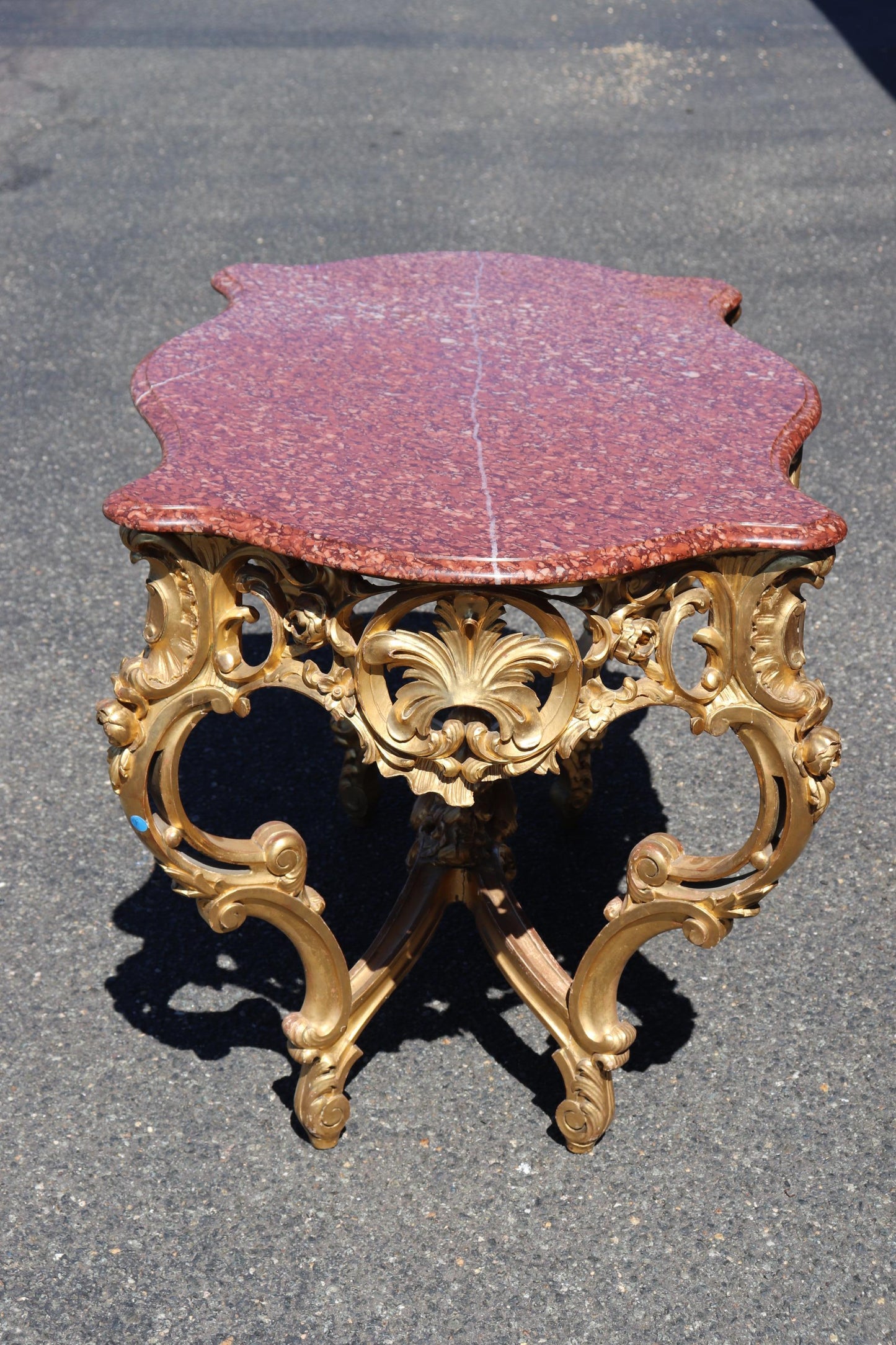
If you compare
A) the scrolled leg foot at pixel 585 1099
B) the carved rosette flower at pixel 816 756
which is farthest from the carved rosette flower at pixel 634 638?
the scrolled leg foot at pixel 585 1099

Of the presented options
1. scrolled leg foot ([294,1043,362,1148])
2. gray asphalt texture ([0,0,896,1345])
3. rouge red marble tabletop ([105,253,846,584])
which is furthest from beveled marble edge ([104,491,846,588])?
gray asphalt texture ([0,0,896,1345])

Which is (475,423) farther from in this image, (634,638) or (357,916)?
(357,916)

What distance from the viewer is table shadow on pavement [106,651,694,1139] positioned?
8.09 ft

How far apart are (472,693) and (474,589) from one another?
0.48ft

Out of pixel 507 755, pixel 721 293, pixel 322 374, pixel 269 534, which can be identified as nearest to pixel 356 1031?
pixel 507 755

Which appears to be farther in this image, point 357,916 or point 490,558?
point 357,916

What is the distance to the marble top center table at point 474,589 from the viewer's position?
1.80 metres

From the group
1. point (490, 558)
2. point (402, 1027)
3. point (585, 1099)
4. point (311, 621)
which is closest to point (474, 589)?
point (490, 558)

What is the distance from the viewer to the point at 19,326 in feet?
16.6

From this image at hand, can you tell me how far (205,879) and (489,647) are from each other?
1.86 feet

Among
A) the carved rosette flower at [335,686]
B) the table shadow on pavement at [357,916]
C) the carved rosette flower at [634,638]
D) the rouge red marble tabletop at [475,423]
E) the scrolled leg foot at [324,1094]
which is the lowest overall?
the table shadow on pavement at [357,916]

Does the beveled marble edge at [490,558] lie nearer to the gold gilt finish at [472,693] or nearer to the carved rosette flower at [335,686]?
the gold gilt finish at [472,693]

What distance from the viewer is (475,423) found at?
83.0 inches

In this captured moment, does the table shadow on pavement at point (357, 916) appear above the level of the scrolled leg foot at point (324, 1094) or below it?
below
